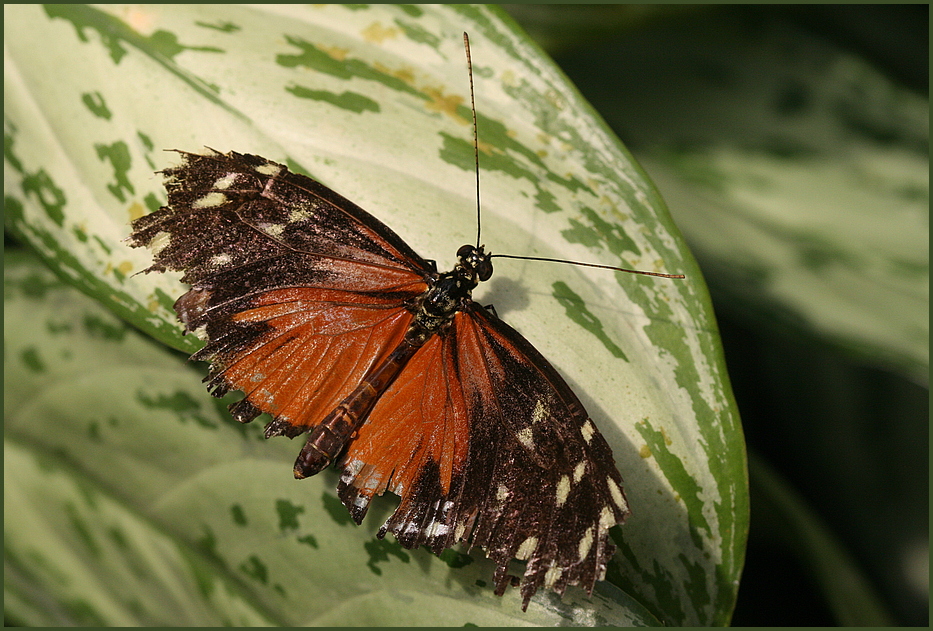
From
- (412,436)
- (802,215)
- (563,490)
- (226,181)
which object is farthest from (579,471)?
(802,215)

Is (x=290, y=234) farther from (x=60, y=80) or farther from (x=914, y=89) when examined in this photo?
(x=914, y=89)

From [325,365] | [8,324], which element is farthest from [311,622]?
[8,324]

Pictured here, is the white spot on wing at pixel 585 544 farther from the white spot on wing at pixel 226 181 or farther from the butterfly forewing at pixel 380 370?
the white spot on wing at pixel 226 181

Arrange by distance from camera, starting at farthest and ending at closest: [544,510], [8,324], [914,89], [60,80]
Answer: [914,89] → [8,324] → [60,80] → [544,510]

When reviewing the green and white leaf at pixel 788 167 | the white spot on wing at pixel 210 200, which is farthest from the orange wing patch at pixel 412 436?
the green and white leaf at pixel 788 167

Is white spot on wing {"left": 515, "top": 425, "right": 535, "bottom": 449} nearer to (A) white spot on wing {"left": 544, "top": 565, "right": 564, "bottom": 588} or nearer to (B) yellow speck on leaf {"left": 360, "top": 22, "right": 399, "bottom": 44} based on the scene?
(A) white spot on wing {"left": 544, "top": 565, "right": 564, "bottom": 588}

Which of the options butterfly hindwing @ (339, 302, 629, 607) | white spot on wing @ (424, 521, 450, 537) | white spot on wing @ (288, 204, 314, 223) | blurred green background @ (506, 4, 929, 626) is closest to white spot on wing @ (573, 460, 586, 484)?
Answer: butterfly hindwing @ (339, 302, 629, 607)
